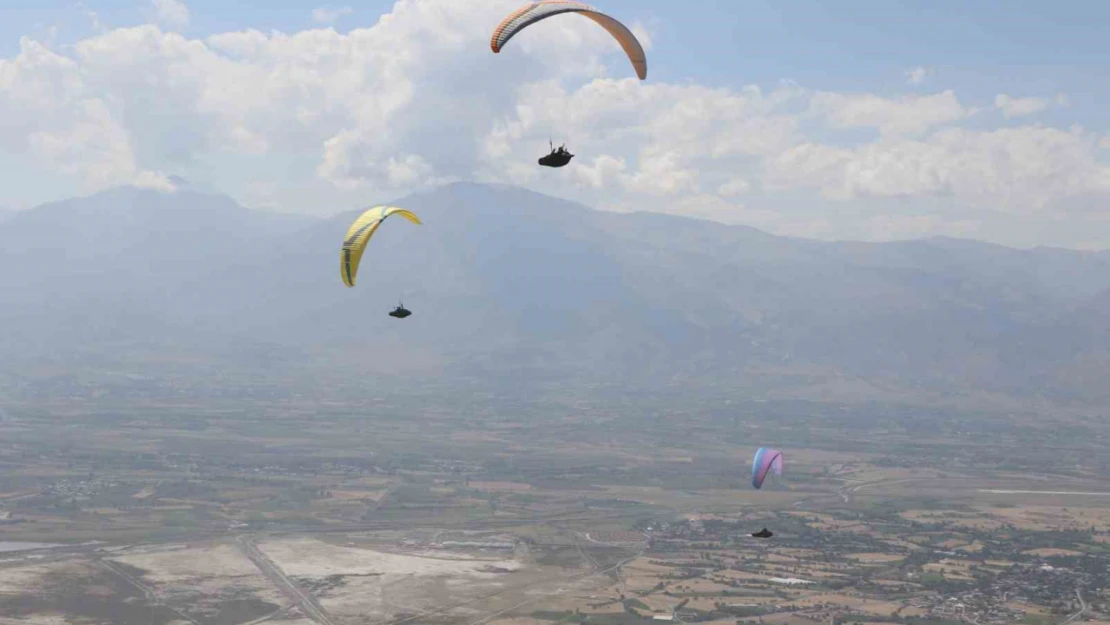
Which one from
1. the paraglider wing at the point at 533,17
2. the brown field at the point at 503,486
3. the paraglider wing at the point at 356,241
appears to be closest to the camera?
the paraglider wing at the point at 533,17

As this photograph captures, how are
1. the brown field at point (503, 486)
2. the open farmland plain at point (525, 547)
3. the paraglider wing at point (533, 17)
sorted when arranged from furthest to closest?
1. the brown field at point (503, 486)
2. the open farmland plain at point (525, 547)
3. the paraglider wing at point (533, 17)

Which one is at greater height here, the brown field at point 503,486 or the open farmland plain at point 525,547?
the brown field at point 503,486

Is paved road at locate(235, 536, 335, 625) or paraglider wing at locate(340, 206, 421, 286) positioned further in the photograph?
paved road at locate(235, 536, 335, 625)

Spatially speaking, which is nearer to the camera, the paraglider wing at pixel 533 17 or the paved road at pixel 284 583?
the paraglider wing at pixel 533 17

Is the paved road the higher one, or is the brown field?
the brown field

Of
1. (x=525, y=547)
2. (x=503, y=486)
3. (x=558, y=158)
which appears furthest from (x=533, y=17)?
(x=503, y=486)

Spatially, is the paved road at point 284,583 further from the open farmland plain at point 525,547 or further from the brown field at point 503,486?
the brown field at point 503,486

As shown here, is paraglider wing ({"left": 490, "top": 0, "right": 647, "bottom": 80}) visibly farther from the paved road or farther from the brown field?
the brown field

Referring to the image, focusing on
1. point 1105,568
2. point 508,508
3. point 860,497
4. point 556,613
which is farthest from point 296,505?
point 1105,568

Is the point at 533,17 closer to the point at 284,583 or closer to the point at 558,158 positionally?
the point at 558,158

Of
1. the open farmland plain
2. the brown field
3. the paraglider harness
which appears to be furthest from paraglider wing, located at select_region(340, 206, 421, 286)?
the brown field

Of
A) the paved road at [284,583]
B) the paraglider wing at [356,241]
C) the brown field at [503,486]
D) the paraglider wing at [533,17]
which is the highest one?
the paraglider wing at [533,17]

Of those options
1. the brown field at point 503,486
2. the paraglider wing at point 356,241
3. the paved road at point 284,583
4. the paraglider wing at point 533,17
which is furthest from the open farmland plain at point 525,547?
the paraglider wing at point 533,17
